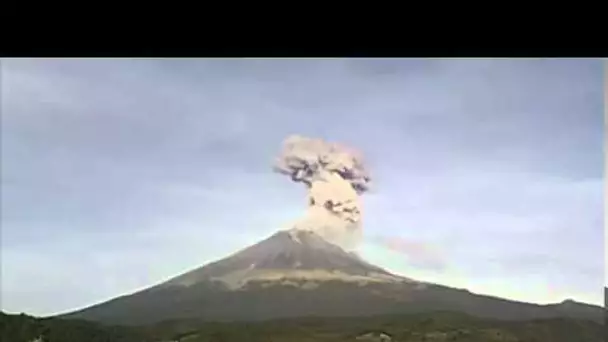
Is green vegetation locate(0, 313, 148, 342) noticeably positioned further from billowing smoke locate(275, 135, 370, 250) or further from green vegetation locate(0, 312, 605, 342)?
billowing smoke locate(275, 135, 370, 250)

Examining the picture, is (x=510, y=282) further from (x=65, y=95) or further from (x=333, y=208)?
(x=65, y=95)

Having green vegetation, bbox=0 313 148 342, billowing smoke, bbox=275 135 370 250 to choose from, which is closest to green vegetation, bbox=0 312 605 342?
green vegetation, bbox=0 313 148 342

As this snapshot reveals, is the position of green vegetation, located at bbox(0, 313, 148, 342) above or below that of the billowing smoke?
below

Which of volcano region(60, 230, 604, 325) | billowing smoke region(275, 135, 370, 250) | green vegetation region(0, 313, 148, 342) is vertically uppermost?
billowing smoke region(275, 135, 370, 250)

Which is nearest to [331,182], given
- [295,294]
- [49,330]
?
[295,294]
